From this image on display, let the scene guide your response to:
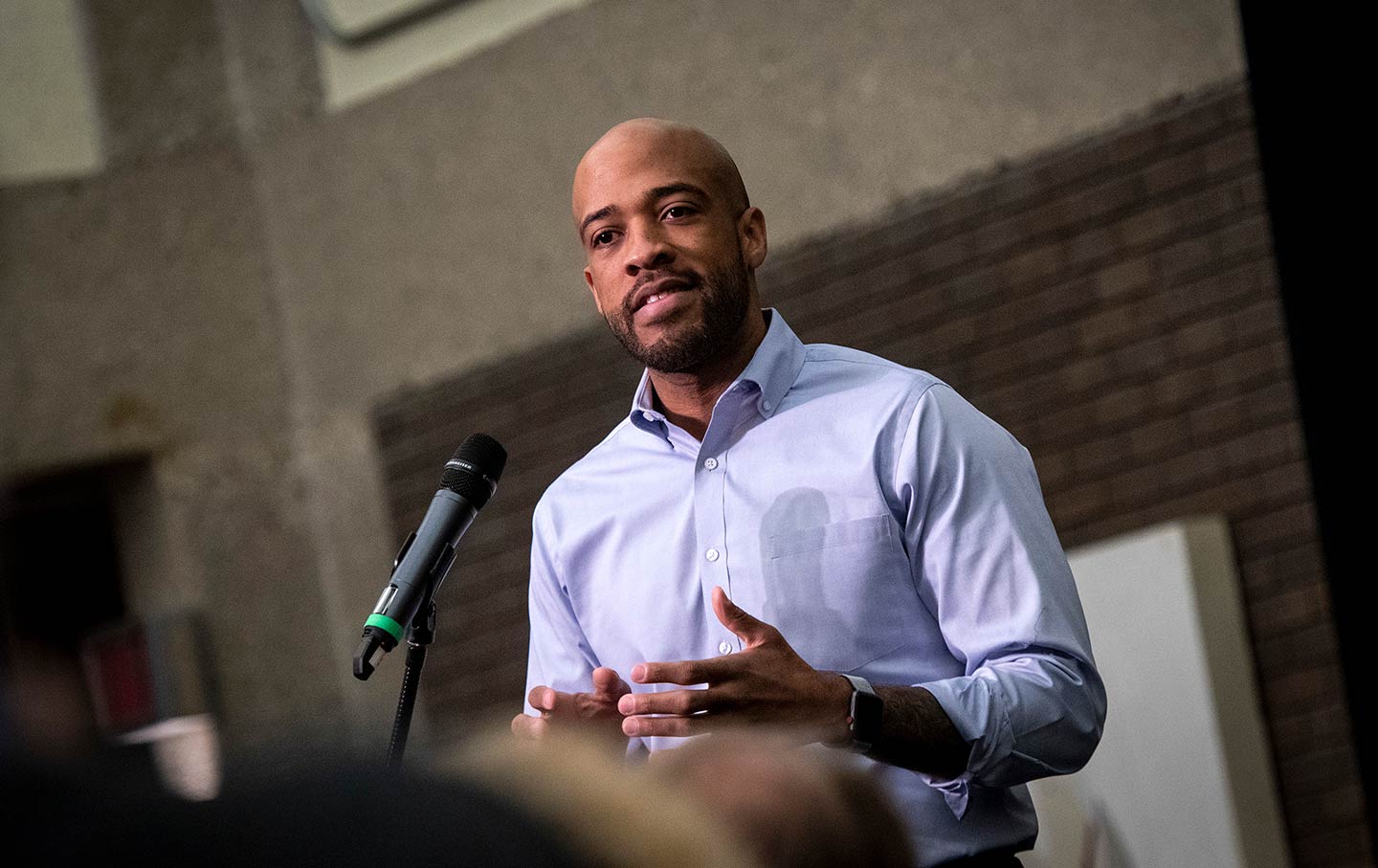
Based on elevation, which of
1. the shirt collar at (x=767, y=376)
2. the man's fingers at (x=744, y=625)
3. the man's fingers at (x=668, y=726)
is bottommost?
the man's fingers at (x=668, y=726)

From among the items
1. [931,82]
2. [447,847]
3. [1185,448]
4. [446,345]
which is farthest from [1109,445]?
[447,847]

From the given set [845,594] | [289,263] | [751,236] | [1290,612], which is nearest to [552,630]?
[845,594]

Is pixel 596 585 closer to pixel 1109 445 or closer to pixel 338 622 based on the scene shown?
pixel 1109 445

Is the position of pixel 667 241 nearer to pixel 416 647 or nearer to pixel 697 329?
pixel 697 329

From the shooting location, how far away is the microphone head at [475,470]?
191cm

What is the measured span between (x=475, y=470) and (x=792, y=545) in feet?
1.30

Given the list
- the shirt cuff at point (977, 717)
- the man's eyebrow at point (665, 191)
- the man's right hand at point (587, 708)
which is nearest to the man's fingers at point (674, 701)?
the man's right hand at point (587, 708)

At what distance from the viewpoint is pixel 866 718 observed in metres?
1.59

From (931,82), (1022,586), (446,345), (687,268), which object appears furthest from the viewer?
(446,345)

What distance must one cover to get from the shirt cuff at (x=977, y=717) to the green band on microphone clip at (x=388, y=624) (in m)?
0.59

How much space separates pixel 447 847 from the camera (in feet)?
1.56

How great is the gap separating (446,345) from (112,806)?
4.87 m

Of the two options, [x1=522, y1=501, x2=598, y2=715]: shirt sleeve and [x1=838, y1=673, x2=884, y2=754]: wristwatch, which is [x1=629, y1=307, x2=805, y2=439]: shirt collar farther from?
[x1=838, y1=673, x2=884, y2=754]: wristwatch

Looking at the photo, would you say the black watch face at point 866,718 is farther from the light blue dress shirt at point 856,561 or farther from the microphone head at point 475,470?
the microphone head at point 475,470
